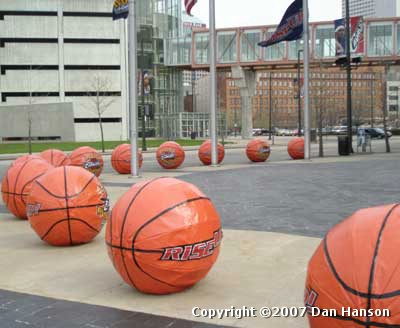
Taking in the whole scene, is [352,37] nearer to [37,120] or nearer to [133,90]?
[133,90]

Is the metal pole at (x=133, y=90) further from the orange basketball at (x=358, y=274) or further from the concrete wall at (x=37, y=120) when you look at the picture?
the concrete wall at (x=37, y=120)

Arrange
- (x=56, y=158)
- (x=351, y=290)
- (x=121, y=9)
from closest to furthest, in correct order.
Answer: (x=351, y=290)
(x=56, y=158)
(x=121, y=9)

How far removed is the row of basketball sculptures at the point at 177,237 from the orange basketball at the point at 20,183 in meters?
0.02

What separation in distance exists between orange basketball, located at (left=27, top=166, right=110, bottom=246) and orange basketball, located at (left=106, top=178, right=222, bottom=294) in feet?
8.18

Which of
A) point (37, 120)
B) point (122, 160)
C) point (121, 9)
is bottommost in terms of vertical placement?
point (122, 160)

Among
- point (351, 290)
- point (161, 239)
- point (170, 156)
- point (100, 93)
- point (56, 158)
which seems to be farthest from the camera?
point (100, 93)

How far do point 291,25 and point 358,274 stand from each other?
23255 millimetres

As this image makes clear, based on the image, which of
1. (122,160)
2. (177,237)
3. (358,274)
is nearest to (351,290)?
(358,274)

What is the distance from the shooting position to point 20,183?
1125 cm

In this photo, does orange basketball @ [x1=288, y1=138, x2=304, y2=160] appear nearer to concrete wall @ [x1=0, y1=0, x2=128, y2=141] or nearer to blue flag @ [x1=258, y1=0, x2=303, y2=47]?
blue flag @ [x1=258, y1=0, x2=303, y2=47]

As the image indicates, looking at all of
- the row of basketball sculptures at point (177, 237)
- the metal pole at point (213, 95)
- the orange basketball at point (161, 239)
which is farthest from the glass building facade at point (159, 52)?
the orange basketball at point (161, 239)

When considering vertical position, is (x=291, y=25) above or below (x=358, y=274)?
above

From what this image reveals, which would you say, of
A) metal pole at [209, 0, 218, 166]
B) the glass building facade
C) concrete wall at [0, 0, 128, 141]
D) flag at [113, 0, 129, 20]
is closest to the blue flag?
metal pole at [209, 0, 218, 166]

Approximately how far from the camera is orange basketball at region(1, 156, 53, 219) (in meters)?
11.2
